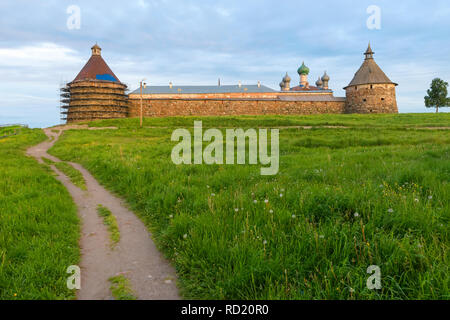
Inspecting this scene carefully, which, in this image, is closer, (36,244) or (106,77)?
(36,244)

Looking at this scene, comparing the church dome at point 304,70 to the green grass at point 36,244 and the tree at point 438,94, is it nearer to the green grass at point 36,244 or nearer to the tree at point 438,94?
Answer: the tree at point 438,94

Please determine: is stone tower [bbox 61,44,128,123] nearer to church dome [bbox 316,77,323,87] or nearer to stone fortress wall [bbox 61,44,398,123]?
stone fortress wall [bbox 61,44,398,123]

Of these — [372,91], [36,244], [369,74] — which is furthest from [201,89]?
[36,244]

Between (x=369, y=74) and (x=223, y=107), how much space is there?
28741mm

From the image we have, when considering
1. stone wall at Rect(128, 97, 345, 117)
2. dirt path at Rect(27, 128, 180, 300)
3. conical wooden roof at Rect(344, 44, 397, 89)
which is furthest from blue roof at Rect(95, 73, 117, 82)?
dirt path at Rect(27, 128, 180, 300)

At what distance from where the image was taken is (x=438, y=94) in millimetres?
55875

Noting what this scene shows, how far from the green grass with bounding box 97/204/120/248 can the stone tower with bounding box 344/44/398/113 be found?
5327 cm

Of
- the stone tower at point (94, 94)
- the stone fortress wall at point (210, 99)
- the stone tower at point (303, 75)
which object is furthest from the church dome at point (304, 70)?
the stone tower at point (94, 94)

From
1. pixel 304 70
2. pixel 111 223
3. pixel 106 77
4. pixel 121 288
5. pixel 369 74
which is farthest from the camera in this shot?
pixel 304 70

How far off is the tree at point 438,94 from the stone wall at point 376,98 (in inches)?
598

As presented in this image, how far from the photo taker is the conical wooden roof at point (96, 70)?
46594 mm

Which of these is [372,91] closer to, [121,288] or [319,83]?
[319,83]

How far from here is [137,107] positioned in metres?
50.9
